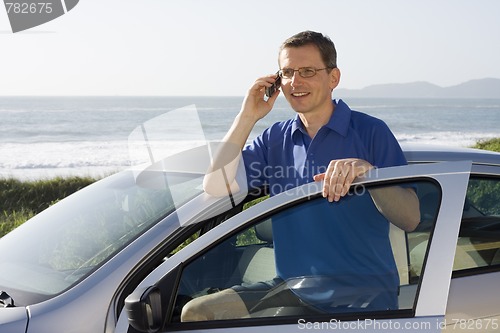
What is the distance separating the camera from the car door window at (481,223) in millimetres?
2719

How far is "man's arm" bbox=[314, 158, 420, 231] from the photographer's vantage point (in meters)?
2.43

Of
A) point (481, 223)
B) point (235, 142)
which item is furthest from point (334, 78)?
point (481, 223)

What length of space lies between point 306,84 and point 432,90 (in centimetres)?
11265

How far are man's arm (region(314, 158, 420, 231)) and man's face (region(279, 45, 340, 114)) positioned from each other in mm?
749

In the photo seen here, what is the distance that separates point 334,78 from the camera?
3.33 metres

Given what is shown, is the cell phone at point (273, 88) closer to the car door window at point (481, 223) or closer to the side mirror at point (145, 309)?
the car door window at point (481, 223)

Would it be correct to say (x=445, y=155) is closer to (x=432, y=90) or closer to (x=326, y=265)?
(x=326, y=265)

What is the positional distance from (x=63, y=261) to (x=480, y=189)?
5.52ft

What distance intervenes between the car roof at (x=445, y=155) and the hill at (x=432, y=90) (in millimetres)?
101396

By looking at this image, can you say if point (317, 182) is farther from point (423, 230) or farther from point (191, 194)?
point (191, 194)

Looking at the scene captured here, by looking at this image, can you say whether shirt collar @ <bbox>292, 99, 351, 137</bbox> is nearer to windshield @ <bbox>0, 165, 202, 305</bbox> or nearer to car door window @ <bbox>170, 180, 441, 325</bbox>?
windshield @ <bbox>0, 165, 202, 305</bbox>

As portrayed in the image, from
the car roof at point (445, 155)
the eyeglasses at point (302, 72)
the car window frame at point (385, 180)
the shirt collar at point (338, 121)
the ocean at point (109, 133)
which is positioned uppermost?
the eyeglasses at point (302, 72)

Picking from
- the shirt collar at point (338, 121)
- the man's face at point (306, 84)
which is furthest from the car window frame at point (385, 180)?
the man's face at point (306, 84)

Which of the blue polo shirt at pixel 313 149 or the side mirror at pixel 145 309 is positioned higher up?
the blue polo shirt at pixel 313 149
